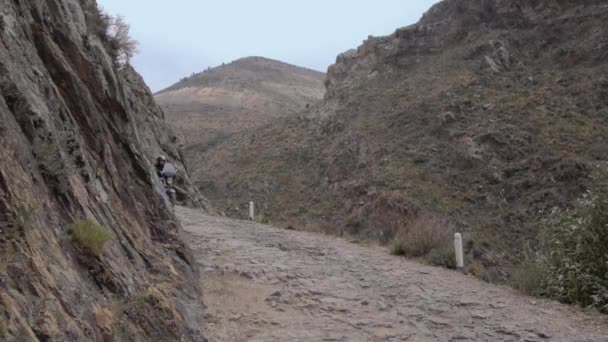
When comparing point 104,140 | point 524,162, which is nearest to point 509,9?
point 524,162

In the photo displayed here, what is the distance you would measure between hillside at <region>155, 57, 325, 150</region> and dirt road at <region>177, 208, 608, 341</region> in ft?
141

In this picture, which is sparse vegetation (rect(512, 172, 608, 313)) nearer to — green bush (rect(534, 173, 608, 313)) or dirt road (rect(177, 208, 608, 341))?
green bush (rect(534, 173, 608, 313))

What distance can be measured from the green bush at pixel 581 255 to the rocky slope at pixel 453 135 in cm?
1123

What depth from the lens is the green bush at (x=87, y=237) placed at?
16.3 ft

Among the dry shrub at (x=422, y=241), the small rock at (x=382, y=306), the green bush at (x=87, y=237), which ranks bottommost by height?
the small rock at (x=382, y=306)

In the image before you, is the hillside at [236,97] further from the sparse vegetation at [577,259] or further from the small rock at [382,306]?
the small rock at [382,306]

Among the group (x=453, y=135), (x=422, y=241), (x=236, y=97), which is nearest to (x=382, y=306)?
(x=422, y=241)

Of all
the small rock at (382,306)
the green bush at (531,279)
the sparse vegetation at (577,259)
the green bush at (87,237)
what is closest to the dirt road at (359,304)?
the small rock at (382,306)

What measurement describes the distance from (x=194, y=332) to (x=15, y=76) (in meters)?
3.18

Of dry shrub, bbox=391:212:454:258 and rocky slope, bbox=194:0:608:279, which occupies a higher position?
rocky slope, bbox=194:0:608:279

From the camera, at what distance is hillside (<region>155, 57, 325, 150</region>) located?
6391 centimetres

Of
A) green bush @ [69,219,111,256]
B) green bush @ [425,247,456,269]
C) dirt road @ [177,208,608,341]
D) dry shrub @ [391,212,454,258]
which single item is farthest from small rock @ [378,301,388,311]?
green bush @ [69,219,111,256]

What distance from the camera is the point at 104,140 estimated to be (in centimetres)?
750

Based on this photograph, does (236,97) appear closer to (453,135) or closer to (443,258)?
(453,135)
